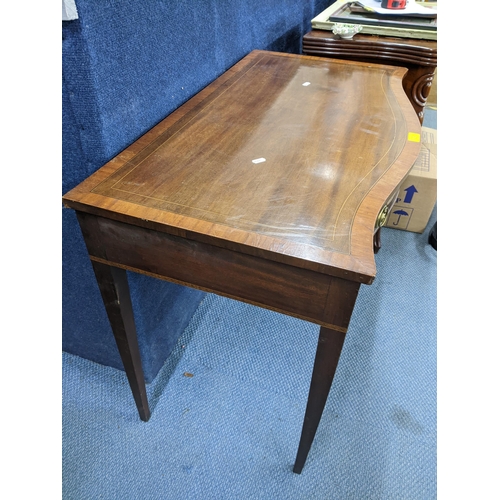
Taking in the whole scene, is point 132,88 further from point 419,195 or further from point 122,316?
point 419,195

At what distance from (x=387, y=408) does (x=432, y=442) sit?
0.42 feet

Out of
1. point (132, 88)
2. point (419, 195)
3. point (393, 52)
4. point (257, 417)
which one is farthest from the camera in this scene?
point (419, 195)

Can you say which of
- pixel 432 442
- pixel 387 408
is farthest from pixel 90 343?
pixel 432 442

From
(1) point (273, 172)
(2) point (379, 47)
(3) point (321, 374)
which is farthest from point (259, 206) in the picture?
(2) point (379, 47)

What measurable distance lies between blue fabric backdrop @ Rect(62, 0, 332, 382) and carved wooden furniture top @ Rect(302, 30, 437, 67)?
19cm

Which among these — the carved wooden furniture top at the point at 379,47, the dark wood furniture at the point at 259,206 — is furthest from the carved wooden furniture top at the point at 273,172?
the carved wooden furniture top at the point at 379,47

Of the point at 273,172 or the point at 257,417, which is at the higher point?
the point at 273,172

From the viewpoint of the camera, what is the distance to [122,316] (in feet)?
2.54

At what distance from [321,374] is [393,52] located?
3.49 feet

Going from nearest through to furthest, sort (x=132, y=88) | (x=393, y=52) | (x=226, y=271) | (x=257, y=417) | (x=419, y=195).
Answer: (x=226, y=271) → (x=132, y=88) → (x=257, y=417) → (x=393, y=52) → (x=419, y=195)

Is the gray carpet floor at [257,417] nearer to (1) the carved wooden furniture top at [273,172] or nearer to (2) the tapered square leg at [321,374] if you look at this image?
(2) the tapered square leg at [321,374]

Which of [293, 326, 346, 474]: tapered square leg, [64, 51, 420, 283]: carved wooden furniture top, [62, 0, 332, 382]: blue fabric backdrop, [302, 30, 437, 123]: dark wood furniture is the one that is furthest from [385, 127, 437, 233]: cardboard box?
[293, 326, 346, 474]: tapered square leg

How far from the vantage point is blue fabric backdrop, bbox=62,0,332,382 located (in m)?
0.62

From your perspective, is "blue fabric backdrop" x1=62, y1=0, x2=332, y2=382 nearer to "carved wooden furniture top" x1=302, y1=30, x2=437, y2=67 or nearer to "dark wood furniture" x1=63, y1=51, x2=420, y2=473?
"dark wood furniture" x1=63, y1=51, x2=420, y2=473
